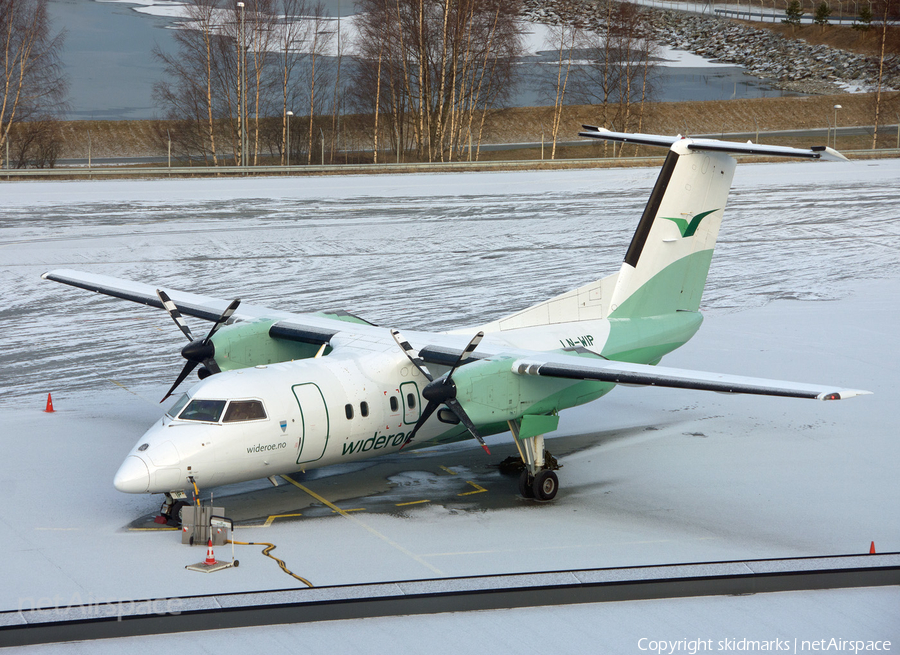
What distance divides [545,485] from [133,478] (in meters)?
6.60

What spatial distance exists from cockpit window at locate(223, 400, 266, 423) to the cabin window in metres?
2.82

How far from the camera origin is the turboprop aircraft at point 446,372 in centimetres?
1280

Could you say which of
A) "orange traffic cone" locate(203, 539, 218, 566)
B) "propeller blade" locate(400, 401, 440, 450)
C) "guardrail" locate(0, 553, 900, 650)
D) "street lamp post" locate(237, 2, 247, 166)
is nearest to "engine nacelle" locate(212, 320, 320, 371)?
"propeller blade" locate(400, 401, 440, 450)

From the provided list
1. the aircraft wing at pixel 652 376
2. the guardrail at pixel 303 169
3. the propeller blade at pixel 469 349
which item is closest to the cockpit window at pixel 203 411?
the propeller blade at pixel 469 349

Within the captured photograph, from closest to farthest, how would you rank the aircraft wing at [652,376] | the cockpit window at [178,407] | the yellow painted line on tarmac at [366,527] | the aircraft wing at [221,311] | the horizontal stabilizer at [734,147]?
the yellow painted line on tarmac at [366,527] → the aircraft wing at [652,376] → the cockpit window at [178,407] → the horizontal stabilizer at [734,147] → the aircraft wing at [221,311]

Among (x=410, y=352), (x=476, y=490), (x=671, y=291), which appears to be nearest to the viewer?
(x=410, y=352)

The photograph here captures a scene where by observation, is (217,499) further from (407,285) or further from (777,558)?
(407,285)

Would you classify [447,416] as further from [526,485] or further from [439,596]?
[439,596]

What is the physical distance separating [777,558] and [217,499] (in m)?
8.77

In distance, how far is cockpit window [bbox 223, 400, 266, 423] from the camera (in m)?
12.9

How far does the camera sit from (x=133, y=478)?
39.5ft

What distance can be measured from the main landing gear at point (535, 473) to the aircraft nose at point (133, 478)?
19.3 feet

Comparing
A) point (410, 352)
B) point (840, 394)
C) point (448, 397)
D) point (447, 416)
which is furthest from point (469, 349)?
point (840, 394)

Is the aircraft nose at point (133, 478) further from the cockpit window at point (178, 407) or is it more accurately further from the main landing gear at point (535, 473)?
the main landing gear at point (535, 473)
